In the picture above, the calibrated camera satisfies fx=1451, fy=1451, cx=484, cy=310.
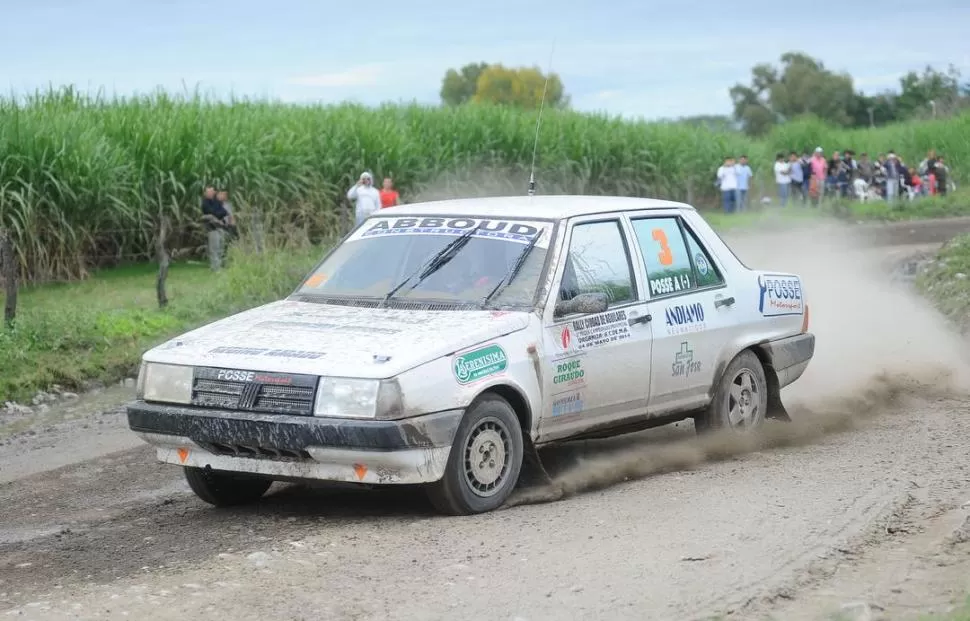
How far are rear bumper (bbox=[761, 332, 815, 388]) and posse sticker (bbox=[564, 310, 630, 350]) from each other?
63.3 inches

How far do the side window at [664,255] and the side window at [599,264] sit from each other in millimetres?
196

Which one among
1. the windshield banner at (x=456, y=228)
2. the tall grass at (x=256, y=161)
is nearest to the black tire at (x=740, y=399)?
the windshield banner at (x=456, y=228)

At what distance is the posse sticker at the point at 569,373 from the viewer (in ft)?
25.7

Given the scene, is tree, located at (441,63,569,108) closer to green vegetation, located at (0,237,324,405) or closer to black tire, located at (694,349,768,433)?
green vegetation, located at (0,237,324,405)

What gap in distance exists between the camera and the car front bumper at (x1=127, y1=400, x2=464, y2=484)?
6.85m

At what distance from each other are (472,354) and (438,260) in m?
1.15

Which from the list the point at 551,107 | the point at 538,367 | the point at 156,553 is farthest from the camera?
the point at 551,107

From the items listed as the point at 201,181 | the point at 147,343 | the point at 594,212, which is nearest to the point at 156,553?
the point at 594,212

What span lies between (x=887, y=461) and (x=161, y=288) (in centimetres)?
1047

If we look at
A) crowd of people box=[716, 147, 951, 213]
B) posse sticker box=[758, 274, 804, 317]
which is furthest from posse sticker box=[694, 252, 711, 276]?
crowd of people box=[716, 147, 951, 213]

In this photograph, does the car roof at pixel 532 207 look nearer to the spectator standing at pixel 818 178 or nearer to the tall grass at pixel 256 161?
the tall grass at pixel 256 161

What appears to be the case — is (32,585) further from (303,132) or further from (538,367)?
→ (303,132)

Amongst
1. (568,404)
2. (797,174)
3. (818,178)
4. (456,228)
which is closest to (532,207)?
(456,228)

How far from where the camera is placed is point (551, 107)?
3925 centimetres
